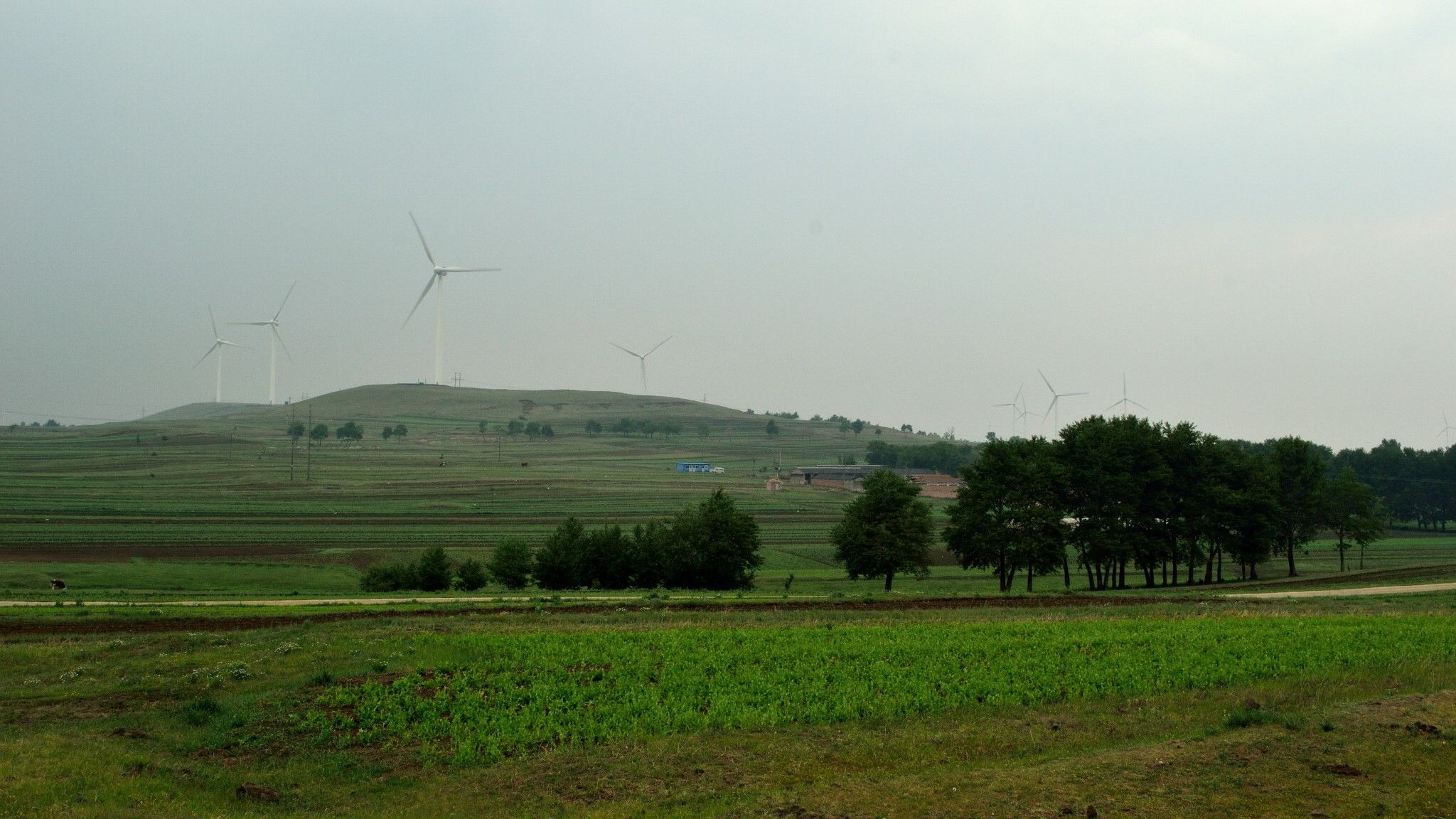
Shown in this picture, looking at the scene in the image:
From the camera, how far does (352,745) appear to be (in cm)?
2347

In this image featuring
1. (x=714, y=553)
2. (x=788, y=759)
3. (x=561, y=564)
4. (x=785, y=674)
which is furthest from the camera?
(x=561, y=564)

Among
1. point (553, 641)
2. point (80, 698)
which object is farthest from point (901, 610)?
point (80, 698)

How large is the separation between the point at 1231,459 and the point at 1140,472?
8.62m

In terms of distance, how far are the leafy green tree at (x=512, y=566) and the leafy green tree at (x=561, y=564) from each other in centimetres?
123

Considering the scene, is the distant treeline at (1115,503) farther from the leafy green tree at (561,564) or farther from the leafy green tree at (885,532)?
the leafy green tree at (561,564)

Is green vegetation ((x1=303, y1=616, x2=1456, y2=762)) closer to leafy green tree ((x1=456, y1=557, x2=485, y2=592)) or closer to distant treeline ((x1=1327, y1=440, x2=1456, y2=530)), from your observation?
leafy green tree ((x1=456, y1=557, x2=485, y2=592))

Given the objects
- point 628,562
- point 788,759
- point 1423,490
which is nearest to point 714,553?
point 628,562

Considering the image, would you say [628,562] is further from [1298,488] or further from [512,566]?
[1298,488]

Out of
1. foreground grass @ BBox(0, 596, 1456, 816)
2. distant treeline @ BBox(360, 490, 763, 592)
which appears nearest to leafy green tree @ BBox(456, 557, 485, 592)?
distant treeline @ BBox(360, 490, 763, 592)

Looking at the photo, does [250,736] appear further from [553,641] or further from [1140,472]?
[1140,472]

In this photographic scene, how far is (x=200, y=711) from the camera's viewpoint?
2580 cm

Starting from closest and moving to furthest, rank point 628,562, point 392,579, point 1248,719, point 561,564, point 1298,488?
1. point 1248,719
2. point 392,579
3. point 561,564
4. point 628,562
5. point 1298,488

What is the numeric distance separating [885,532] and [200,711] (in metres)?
61.5

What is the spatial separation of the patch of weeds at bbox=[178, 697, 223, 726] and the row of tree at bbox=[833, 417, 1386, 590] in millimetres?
60234
